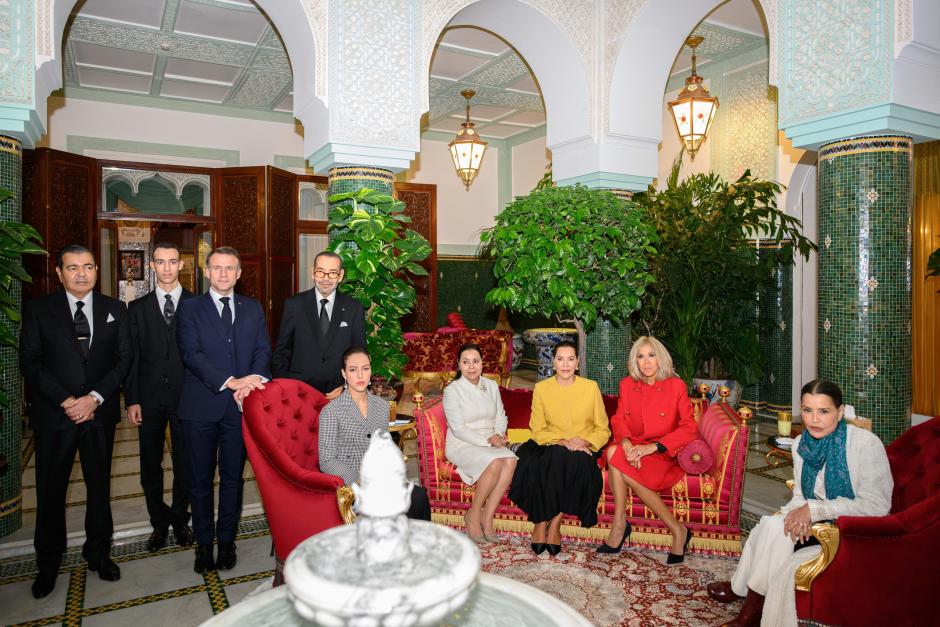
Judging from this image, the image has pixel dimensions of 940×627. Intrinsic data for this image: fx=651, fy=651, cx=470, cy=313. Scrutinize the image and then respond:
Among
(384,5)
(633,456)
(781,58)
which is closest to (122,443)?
(384,5)

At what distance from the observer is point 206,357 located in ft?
11.5

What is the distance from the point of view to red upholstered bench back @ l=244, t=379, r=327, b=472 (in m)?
3.13

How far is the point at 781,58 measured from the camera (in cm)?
455

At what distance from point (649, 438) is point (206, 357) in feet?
8.41

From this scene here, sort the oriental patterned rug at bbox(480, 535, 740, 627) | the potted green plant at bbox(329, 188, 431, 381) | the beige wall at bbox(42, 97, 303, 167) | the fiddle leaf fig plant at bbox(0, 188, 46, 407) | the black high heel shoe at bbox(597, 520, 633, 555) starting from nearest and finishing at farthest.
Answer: the oriental patterned rug at bbox(480, 535, 740, 627), the fiddle leaf fig plant at bbox(0, 188, 46, 407), the black high heel shoe at bbox(597, 520, 633, 555), the potted green plant at bbox(329, 188, 431, 381), the beige wall at bbox(42, 97, 303, 167)

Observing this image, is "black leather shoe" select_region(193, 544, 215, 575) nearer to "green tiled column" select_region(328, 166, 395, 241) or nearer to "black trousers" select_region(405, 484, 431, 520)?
"black trousers" select_region(405, 484, 431, 520)

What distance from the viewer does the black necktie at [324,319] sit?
4.03 metres

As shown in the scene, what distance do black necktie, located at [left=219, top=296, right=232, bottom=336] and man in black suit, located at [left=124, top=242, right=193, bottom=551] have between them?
40 centimetres

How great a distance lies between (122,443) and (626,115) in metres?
5.91

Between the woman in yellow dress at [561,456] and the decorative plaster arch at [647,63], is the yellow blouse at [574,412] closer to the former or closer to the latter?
the woman in yellow dress at [561,456]

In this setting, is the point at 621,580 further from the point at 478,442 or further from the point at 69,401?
the point at 69,401

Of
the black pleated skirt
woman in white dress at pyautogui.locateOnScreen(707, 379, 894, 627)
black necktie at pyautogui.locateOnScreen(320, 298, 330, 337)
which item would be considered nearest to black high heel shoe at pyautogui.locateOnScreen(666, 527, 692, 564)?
the black pleated skirt

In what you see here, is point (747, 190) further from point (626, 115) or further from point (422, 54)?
point (422, 54)

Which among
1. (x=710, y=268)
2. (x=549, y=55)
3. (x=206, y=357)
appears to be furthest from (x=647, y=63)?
(x=206, y=357)
